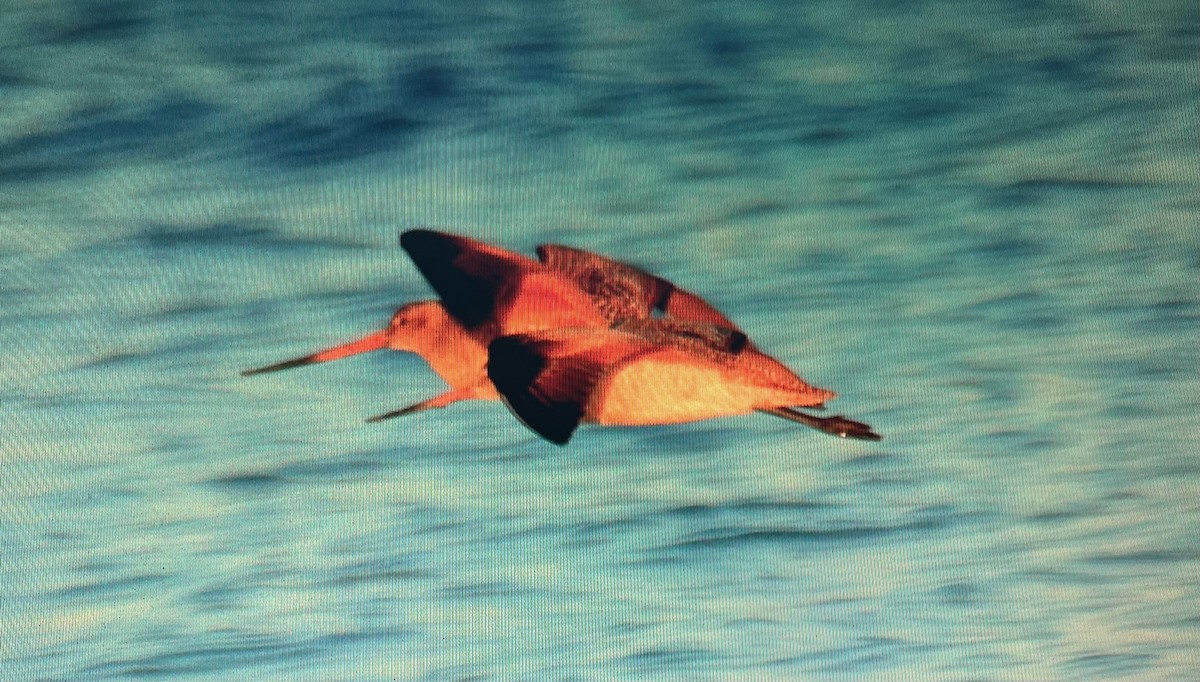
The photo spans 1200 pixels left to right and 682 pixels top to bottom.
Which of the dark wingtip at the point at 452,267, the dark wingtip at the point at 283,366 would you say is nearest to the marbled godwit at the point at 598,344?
the dark wingtip at the point at 452,267

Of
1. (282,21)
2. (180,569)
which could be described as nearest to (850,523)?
(180,569)

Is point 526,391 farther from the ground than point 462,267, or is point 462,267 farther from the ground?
point 462,267

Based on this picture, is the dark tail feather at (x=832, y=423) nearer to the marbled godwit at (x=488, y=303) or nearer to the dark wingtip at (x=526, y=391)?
the marbled godwit at (x=488, y=303)

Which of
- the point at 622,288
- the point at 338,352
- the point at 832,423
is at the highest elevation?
the point at 622,288

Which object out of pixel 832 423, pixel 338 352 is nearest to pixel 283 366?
pixel 338 352

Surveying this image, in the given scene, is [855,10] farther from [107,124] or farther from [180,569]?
[180,569]

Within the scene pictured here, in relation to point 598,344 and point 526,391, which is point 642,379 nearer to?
point 598,344
